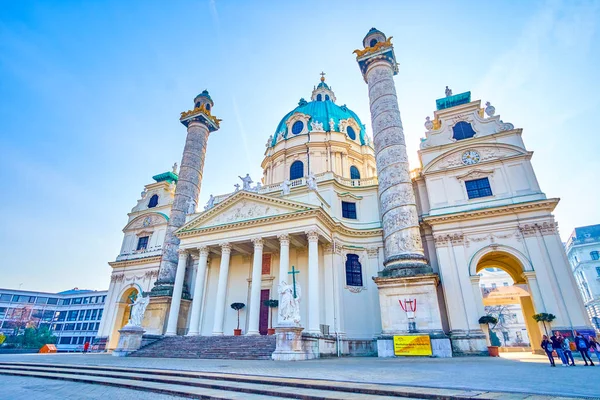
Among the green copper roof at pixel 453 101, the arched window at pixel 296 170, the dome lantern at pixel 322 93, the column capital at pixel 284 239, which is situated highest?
the dome lantern at pixel 322 93

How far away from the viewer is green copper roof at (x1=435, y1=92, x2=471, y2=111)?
2461 cm

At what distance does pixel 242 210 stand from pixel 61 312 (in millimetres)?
62258

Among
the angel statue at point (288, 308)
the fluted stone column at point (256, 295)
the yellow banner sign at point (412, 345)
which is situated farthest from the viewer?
the fluted stone column at point (256, 295)

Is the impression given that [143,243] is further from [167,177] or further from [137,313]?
[137,313]

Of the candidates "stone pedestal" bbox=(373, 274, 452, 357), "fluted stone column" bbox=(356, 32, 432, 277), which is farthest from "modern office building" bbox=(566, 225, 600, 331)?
"stone pedestal" bbox=(373, 274, 452, 357)

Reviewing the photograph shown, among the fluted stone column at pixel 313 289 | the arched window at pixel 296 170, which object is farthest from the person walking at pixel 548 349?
the arched window at pixel 296 170

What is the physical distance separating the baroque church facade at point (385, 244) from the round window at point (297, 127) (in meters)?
8.96

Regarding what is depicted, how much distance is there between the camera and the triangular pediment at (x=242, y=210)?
20516 mm

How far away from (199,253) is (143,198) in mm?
14636

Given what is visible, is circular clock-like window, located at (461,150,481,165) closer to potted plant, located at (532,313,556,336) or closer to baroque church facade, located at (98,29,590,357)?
baroque church facade, located at (98,29,590,357)

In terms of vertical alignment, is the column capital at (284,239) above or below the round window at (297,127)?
below

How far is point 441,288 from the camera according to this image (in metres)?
19.3

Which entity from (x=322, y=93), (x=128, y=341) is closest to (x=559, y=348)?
(x=128, y=341)

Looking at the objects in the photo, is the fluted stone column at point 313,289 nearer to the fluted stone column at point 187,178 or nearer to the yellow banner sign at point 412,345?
the yellow banner sign at point 412,345
